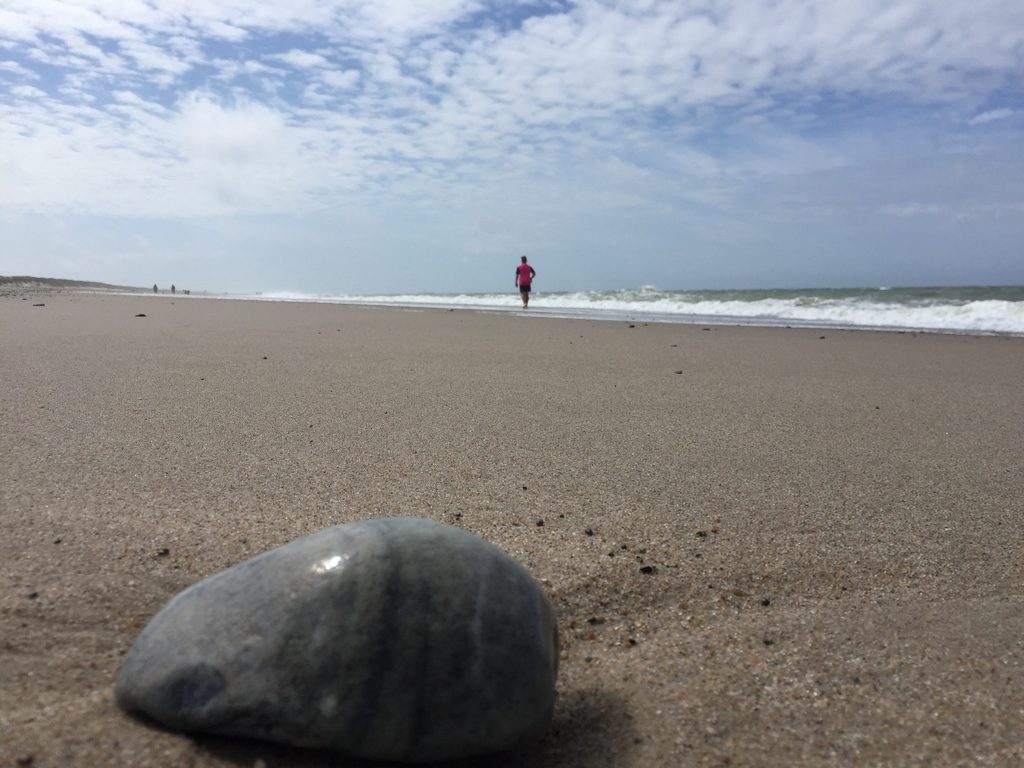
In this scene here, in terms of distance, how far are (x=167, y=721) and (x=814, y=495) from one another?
2093 mm

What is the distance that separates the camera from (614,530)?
222 cm

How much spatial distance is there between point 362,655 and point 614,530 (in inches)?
45.1

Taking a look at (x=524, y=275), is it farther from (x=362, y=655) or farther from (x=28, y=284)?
(x=28, y=284)

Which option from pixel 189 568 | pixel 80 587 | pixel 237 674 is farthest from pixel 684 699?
pixel 80 587

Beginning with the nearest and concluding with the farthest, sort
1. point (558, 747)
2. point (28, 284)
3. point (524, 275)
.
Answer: point (558, 747) → point (524, 275) → point (28, 284)

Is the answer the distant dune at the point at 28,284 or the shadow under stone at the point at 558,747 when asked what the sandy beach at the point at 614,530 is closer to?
the shadow under stone at the point at 558,747

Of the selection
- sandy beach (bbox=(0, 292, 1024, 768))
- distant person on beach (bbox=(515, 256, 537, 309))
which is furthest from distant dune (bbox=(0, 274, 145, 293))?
sandy beach (bbox=(0, 292, 1024, 768))

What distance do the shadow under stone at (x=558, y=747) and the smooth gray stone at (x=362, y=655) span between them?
3 centimetres

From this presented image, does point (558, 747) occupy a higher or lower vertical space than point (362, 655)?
lower

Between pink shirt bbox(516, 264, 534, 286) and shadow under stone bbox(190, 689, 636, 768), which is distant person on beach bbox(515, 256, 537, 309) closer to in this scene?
pink shirt bbox(516, 264, 534, 286)

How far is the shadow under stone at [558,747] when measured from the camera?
1.20 metres

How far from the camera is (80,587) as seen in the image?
5.66 feet

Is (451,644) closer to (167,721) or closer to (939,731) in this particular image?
(167,721)

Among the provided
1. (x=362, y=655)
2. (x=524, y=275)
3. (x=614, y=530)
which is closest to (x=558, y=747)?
(x=362, y=655)
